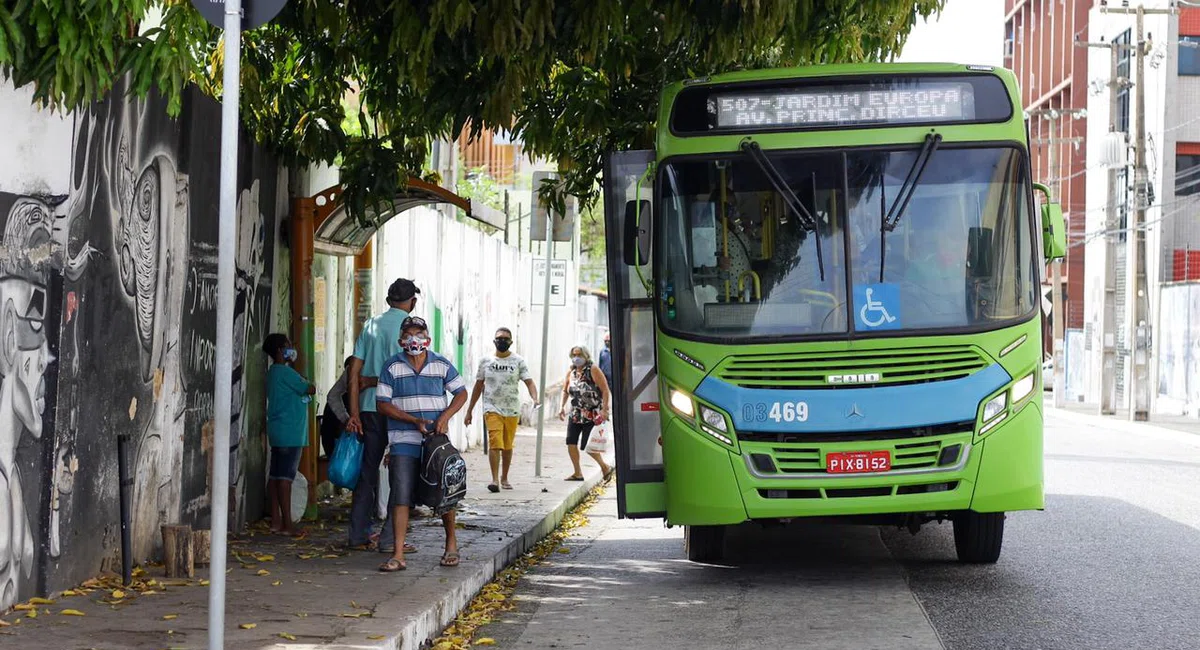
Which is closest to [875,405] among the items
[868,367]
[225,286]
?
[868,367]

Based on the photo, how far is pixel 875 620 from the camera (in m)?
8.67

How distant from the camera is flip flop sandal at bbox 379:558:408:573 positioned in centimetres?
993

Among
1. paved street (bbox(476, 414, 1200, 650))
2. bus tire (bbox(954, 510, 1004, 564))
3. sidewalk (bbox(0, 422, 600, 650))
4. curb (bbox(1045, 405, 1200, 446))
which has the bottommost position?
Answer: curb (bbox(1045, 405, 1200, 446))

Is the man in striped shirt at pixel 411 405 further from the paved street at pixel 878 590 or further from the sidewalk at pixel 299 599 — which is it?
the paved street at pixel 878 590

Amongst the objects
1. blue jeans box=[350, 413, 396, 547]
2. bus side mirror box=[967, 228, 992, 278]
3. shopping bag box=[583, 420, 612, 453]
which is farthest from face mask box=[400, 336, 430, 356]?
shopping bag box=[583, 420, 612, 453]

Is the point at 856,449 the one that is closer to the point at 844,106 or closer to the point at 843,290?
the point at 843,290

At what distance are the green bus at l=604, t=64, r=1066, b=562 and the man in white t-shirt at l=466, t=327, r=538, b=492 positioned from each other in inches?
258

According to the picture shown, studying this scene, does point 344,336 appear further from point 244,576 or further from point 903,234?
point 903,234

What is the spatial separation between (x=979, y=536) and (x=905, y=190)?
2606 millimetres

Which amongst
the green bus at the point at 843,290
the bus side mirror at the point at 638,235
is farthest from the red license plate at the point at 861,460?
the bus side mirror at the point at 638,235

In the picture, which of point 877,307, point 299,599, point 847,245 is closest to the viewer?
point 299,599

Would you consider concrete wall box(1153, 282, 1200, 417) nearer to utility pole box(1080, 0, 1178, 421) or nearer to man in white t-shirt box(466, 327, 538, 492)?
utility pole box(1080, 0, 1178, 421)

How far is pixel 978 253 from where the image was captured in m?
9.61

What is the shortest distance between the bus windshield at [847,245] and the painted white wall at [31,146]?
3.68 metres
